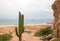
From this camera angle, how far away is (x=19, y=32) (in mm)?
17875

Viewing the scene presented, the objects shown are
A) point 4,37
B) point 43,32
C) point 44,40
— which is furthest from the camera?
point 43,32

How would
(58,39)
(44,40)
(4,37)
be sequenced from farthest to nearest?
(4,37) → (44,40) → (58,39)

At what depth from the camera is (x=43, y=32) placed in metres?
27.9

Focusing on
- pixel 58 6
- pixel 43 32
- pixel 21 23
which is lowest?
pixel 43 32

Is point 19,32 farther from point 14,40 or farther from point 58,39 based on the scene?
point 14,40

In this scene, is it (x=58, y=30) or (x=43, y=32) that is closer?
(x=58, y=30)

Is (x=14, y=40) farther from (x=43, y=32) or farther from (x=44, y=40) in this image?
(x=43, y=32)

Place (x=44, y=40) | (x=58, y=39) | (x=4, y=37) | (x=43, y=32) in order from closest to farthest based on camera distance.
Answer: (x=58, y=39)
(x=44, y=40)
(x=4, y=37)
(x=43, y=32)

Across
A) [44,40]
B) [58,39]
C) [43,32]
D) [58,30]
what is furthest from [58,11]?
[43,32]

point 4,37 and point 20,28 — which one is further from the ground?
point 20,28

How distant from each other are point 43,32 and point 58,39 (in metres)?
11.7

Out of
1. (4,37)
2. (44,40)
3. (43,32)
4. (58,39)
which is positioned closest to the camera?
(58,39)

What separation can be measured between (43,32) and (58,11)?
9771mm

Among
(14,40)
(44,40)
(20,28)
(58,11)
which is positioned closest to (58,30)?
(58,11)
